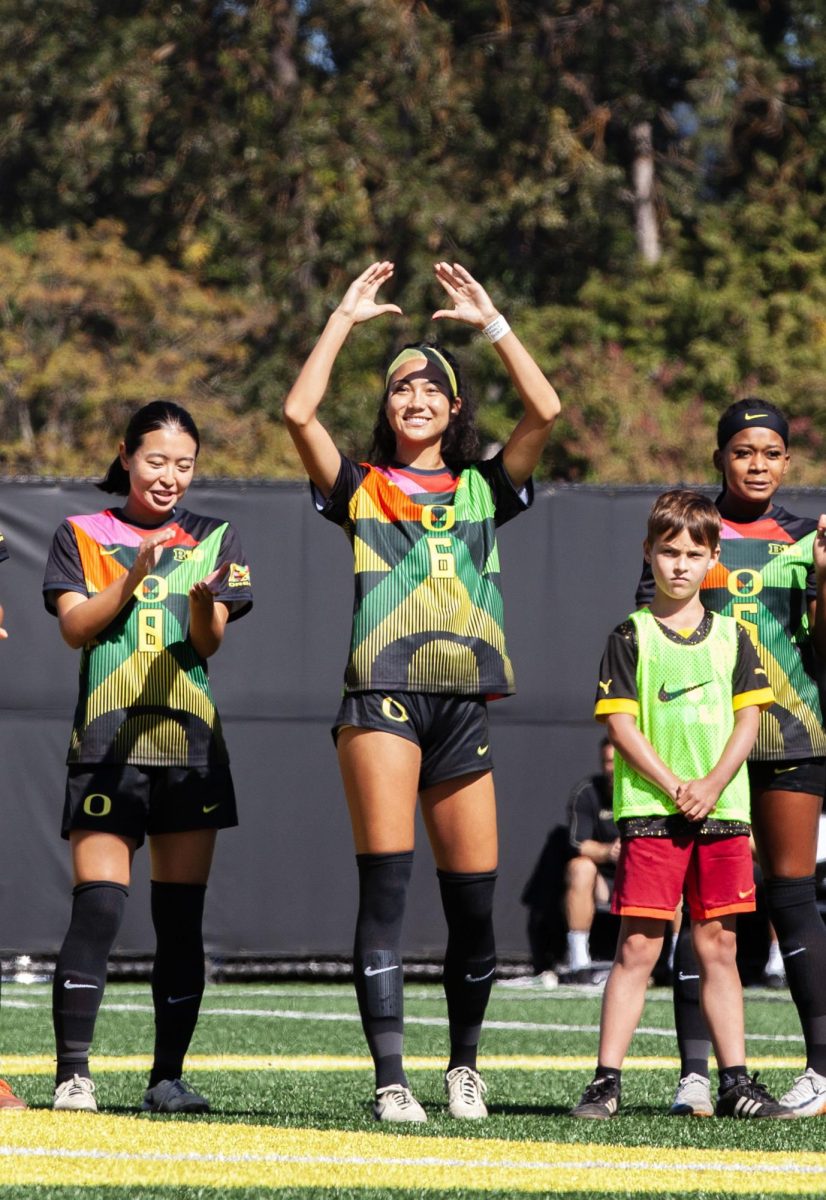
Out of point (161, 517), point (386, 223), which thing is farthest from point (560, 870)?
point (386, 223)

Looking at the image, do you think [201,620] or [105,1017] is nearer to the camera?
[201,620]

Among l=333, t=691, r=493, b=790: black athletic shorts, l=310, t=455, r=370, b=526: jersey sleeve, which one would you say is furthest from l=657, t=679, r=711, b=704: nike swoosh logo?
l=310, t=455, r=370, b=526: jersey sleeve

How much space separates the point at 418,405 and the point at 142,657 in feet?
3.14

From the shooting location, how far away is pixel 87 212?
23188 millimetres

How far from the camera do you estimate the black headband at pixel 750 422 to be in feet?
16.4

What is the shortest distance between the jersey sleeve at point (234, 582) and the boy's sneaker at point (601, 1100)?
58.6 inches

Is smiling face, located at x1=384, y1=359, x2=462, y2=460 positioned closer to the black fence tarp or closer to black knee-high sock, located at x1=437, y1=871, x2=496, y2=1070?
black knee-high sock, located at x1=437, y1=871, x2=496, y2=1070

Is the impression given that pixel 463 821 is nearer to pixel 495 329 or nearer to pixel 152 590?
pixel 152 590

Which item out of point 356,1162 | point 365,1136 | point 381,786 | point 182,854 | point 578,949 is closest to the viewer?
point 356,1162

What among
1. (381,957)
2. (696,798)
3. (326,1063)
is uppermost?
(696,798)

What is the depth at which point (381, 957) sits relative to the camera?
4520mm

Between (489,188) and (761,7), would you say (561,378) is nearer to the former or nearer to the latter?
(489,188)

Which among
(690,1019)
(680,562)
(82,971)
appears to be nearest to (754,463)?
(680,562)

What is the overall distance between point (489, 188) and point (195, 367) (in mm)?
4280
